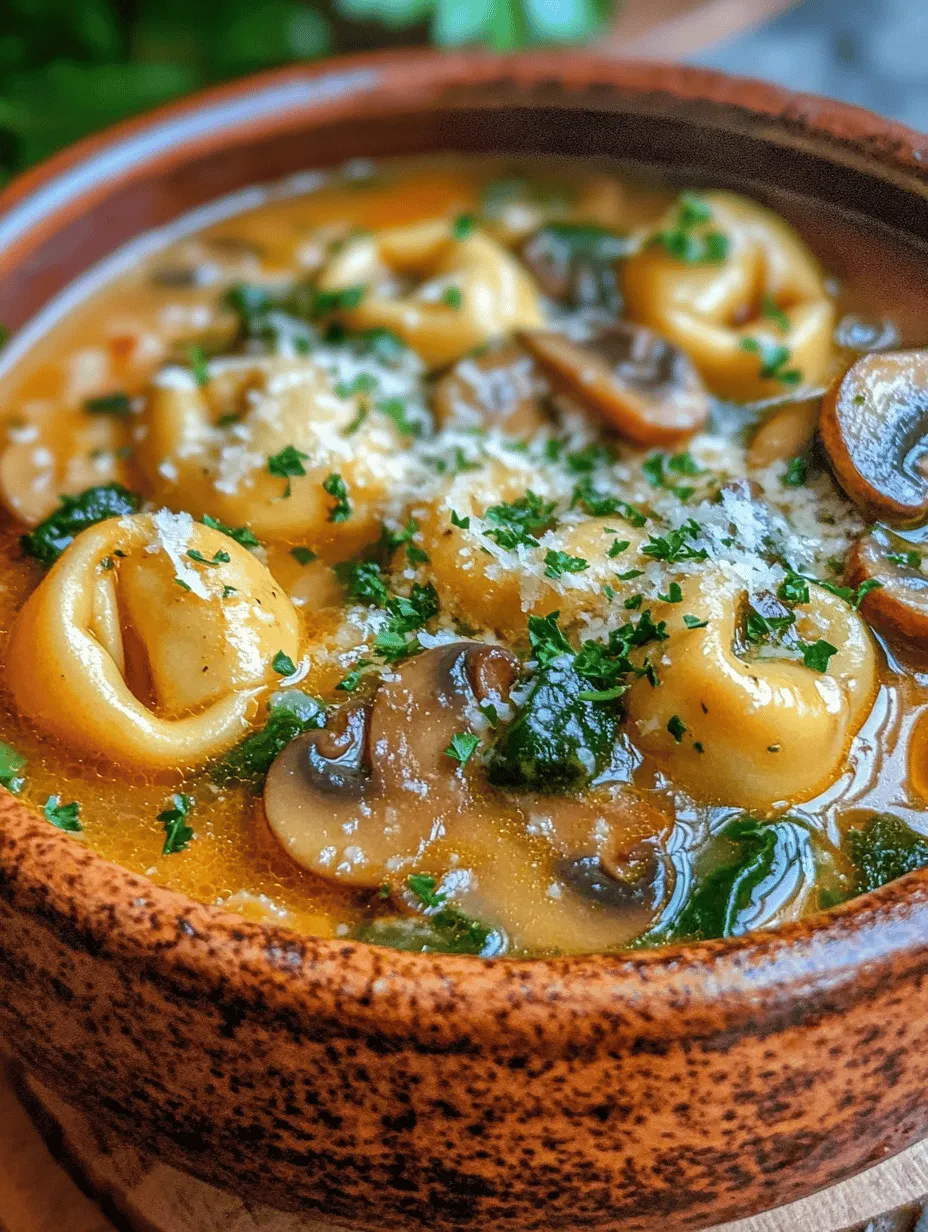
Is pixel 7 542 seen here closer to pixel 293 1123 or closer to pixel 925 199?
pixel 293 1123

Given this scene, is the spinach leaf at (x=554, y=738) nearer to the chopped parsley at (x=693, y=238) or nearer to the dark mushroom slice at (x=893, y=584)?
the dark mushroom slice at (x=893, y=584)

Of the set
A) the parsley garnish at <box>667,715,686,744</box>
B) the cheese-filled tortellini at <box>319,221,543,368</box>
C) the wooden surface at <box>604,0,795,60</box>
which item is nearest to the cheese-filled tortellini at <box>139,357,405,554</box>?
the cheese-filled tortellini at <box>319,221,543,368</box>

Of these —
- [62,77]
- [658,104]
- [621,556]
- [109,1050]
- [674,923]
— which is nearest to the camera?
[109,1050]

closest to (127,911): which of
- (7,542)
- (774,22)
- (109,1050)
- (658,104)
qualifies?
(109,1050)

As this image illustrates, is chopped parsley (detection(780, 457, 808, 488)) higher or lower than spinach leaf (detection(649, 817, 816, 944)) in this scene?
higher

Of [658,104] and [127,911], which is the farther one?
[658,104]

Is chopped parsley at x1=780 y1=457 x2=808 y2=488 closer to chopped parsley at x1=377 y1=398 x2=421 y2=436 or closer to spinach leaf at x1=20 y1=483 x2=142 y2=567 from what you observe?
chopped parsley at x1=377 y1=398 x2=421 y2=436
